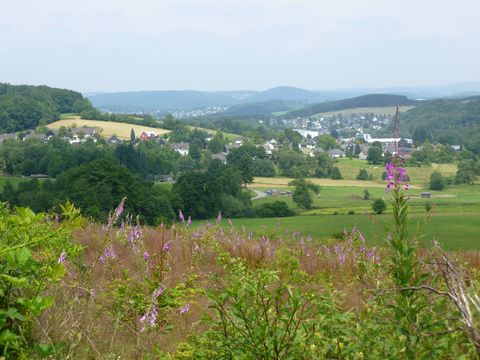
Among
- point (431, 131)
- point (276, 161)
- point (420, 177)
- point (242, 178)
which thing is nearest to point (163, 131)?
point (276, 161)

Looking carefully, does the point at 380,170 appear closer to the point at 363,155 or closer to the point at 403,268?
the point at 363,155

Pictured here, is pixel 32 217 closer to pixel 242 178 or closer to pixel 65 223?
pixel 65 223

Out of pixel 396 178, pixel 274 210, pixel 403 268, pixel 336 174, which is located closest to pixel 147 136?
pixel 336 174

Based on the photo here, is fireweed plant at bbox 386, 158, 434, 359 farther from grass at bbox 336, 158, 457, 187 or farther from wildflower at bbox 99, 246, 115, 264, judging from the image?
grass at bbox 336, 158, 457, 187

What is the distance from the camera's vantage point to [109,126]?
136 meters

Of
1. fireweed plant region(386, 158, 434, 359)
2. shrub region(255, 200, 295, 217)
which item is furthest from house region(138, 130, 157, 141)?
fireweed plant region(386, 158, 434, 359)

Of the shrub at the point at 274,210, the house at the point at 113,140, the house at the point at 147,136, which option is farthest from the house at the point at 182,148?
the shrub at the point at 274,210

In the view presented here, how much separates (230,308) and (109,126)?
137410mm

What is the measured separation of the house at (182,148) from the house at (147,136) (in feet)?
20.1

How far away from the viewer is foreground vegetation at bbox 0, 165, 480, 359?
258 cm

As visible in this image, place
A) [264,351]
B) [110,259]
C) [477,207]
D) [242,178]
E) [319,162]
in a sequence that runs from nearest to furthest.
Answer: [264,351]
[110,259]
[477,207]
[242,178]
[319,162]

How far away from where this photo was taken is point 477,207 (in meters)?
57.7

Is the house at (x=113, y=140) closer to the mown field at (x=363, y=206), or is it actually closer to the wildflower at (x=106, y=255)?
the mown field at (x=363, y=206)

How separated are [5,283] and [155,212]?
4318cm
